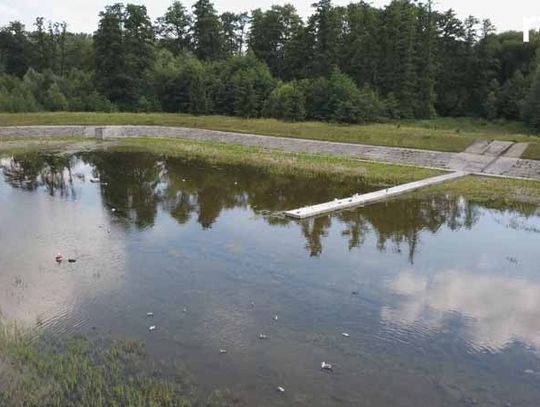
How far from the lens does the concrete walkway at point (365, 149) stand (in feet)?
109

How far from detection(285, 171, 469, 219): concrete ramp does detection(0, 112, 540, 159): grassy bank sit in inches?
308

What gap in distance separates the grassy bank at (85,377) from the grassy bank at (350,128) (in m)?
30.4

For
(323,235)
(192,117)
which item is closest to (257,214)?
(323,235)

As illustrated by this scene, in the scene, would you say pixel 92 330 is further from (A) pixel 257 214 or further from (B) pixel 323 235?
(A) pixel 257 214

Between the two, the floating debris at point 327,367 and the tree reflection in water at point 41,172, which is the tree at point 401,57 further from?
the floating debris at point 327,367

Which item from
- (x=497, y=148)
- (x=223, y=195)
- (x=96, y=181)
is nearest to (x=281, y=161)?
(x=223, y=195)

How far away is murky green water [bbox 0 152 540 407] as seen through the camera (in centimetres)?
1088

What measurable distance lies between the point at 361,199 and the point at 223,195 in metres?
6.84

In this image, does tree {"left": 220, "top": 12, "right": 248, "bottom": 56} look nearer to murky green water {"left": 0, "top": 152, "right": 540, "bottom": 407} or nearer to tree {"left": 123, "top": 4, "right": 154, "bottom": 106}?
tree {"left": 123, "top": 4, "right": 154, "bottom": 106}

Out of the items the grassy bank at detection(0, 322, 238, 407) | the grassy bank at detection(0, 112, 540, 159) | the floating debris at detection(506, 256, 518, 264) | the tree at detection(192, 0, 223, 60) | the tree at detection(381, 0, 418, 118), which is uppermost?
the tree at detection(192, 0, 223, 60)

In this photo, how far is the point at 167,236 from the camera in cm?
1972

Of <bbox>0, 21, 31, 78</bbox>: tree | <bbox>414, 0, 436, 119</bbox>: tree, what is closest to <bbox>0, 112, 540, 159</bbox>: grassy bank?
<bbox>414, 0, 436, 119</bbox>: tree

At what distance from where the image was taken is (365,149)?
38.8 meters

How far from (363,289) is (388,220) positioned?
26.6ft
